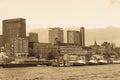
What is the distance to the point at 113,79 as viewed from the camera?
87.2 metres

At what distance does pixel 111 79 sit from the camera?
287ft

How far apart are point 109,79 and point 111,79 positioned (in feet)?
1.91

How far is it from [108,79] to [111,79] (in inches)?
35.8

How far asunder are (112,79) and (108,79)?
105cm

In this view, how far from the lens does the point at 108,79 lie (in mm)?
87125

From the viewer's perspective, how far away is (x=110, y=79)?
287 feet

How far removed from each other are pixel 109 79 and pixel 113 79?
3.18 ft

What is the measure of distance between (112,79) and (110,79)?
1.64 feet

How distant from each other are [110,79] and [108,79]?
2.31 feet

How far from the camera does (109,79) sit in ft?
286

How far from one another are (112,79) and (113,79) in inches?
11.3

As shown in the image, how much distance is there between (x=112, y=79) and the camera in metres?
87.4

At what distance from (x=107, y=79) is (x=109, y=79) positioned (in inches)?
19.1
